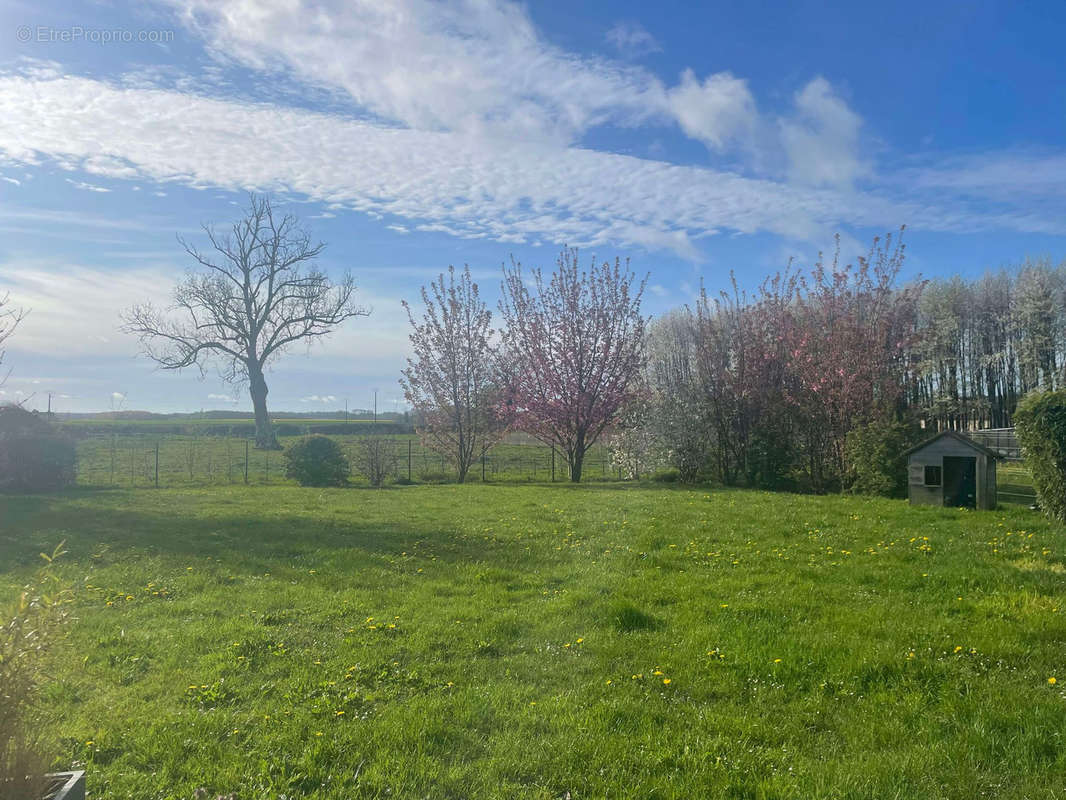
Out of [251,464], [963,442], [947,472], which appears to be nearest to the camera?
[963,442]

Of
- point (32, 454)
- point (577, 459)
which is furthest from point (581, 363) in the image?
point (32, 454)

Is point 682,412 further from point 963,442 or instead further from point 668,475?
point 963,442

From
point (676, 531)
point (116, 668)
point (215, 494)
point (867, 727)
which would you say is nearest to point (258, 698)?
point (116, 668)

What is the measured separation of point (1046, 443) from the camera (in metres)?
11.5

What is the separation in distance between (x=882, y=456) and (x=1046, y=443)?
19.3 ft

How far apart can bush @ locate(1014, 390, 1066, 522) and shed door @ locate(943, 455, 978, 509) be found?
93.4 inches

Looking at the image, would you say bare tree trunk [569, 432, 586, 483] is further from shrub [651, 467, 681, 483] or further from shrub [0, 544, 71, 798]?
shrub [0, 544, 71, 798]

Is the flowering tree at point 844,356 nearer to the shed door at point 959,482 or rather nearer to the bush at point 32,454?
the shed door at point 959,482

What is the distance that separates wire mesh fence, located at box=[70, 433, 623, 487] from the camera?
24.7 m

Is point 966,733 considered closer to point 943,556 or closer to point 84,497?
point 943,556

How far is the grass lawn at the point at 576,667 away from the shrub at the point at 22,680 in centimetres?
90

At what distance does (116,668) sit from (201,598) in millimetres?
2161

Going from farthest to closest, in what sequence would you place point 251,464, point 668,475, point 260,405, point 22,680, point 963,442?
point 260,405
point 251,464
point 668,475
point 963,442
point 22,680

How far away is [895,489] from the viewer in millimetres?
→ 17031
